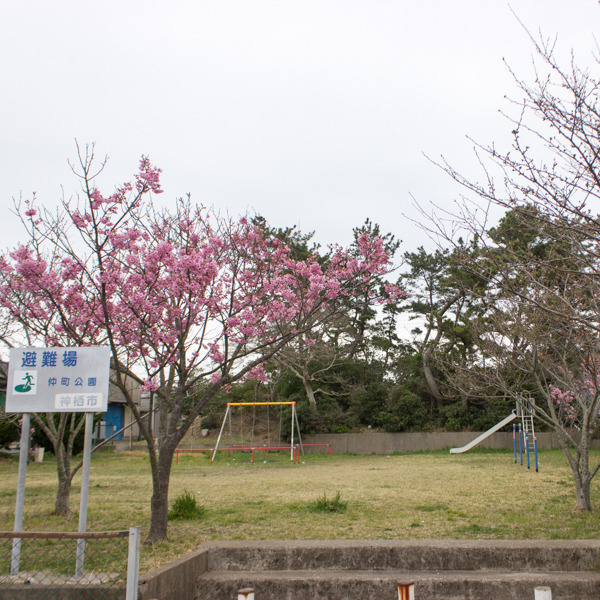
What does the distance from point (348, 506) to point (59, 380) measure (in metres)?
4.15

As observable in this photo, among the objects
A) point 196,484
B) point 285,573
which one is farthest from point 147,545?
point 196,484

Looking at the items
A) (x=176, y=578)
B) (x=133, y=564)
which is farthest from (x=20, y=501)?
(x=133, y=564)

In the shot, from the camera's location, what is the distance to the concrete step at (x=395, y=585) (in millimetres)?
4309

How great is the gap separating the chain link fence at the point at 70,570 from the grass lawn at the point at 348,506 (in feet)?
1.10

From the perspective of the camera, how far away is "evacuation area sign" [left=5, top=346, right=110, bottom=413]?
4.48 m

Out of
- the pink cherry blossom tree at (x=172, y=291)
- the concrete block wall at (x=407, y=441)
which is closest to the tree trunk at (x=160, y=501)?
the pink cherry blossom tree at (x=172, y=291)

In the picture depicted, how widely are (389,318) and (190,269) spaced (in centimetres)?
2114

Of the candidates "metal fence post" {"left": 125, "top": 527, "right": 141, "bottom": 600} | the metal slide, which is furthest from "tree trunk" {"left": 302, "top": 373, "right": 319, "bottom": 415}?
"metal fence post" {"left": 125, "top": 527, "right": 141, "bottom": 600}

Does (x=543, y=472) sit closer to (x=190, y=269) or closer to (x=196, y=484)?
(x=196, y=484)

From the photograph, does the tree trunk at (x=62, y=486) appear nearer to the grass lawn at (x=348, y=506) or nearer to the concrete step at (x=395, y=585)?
the grass lawn at (x=348, y=506)

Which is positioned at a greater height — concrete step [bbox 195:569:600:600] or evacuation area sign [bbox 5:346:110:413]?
evacuation area sign [bbox 5:346:110:413]

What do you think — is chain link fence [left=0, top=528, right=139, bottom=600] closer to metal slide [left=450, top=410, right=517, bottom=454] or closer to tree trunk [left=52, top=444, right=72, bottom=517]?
tree trunk [left=52, top=444, right=72, bottom=517]

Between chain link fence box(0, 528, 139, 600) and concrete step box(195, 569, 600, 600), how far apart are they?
0.81 metres

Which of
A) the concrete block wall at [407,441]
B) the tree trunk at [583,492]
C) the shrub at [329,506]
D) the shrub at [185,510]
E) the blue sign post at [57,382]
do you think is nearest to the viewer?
the blue sign post at [57,382]
